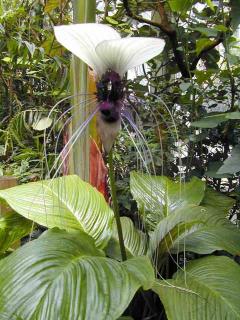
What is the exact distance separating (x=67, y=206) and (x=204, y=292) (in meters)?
0.43

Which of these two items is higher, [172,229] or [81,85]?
[81,85]

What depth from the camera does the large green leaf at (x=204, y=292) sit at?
0.76 m

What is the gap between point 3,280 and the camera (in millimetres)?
723

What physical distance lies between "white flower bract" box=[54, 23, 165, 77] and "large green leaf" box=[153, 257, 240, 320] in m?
0.43

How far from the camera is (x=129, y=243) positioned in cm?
111

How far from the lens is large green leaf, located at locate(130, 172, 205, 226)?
45.4 inches

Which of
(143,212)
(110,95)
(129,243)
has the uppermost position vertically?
(110,95)

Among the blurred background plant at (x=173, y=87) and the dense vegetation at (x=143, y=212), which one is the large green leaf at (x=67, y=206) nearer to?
the dense vegetation at (x=143, y=212)

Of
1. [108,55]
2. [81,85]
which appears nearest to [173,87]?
[81,85]

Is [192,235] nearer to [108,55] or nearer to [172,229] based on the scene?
[172,229]

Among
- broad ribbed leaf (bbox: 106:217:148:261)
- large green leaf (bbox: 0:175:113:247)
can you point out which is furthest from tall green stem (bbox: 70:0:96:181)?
broad ribbed leaf (bbox: 106:217:148:261)

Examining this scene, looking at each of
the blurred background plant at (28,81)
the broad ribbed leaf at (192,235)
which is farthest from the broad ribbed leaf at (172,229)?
the blurred background plant at (28,81)

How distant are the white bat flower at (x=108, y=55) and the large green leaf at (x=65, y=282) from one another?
21cm

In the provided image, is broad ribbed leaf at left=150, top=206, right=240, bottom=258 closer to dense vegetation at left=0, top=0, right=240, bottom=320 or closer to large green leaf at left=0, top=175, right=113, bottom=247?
dense vegetation at left=0, top=0, right=240, bottom=320
